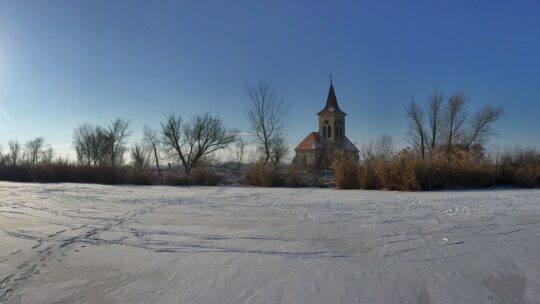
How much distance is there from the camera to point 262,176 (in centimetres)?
1633

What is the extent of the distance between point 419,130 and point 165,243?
43538mm

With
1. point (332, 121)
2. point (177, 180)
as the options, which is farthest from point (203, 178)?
point (332, 121)

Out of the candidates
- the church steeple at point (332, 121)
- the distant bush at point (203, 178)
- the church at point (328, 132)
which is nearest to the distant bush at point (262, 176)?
the distant bush at point (203, 178)

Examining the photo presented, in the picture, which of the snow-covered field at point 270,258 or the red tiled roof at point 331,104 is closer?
the snow-covered field at point 270,258

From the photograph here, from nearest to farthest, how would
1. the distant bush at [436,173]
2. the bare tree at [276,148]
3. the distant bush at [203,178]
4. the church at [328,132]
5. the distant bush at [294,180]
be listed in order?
the distant bush at [436,173] < the distant bush at [294,180] < the distant bush at [203,178] < the bare tree at [276,148] < the church at [328,132]

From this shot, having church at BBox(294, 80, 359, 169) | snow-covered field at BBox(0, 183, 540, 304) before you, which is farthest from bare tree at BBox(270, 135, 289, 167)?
snow-covered field at BBox(0, 183, 540, 304)

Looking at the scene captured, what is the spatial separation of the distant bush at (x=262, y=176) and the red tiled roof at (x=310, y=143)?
43.4 m

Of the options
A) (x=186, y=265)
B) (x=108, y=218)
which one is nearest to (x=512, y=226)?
(x=186, y=265)

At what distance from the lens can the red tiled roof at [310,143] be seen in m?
60.2

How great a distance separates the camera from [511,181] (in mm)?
15070

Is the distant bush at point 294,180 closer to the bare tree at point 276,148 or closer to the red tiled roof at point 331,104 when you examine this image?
the bare tree at point 276,148

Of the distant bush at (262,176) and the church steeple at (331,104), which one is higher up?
the church steeple at (331,104)

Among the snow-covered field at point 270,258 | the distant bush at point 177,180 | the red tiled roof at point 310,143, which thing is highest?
the red tiled roof at point 310,143

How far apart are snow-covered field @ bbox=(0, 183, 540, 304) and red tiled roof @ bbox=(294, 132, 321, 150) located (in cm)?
5349
